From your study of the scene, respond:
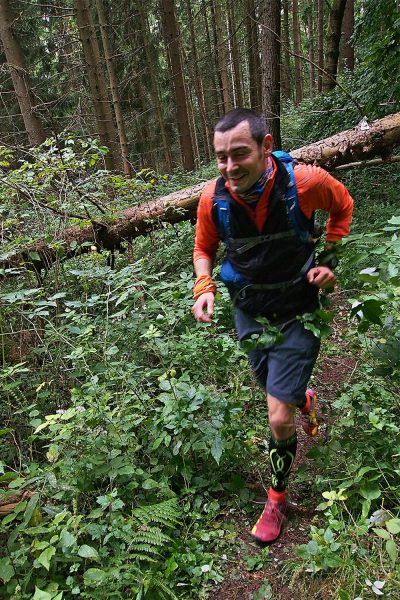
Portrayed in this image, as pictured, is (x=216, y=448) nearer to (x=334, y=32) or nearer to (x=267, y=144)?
(x=267, y=144)

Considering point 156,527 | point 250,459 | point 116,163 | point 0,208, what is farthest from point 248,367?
point 116,163

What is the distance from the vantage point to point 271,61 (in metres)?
6.93

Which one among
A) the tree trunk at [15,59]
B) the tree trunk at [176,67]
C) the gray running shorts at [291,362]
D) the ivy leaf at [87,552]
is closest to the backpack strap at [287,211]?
the gray running shorts at [291,362]

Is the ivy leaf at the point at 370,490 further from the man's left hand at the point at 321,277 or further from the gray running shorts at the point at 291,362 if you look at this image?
the man's left hand at the point at 321,277

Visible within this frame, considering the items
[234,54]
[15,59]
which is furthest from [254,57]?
[15,59]

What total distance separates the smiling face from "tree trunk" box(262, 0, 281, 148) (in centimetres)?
541

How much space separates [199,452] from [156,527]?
74cm

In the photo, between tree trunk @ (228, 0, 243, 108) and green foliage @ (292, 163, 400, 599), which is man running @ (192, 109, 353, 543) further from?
tree trunk @ (228, 0, 243, 108)

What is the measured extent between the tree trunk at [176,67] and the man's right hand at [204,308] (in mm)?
11191

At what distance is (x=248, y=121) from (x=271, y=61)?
18.9 feet

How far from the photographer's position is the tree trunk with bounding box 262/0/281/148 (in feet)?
21.8

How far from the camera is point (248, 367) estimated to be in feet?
12.1

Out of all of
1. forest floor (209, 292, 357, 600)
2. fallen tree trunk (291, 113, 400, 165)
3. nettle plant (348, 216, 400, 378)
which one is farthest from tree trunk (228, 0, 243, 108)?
forest floor (209, 292, 357, 600)

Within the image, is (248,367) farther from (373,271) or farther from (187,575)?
(373,271)
